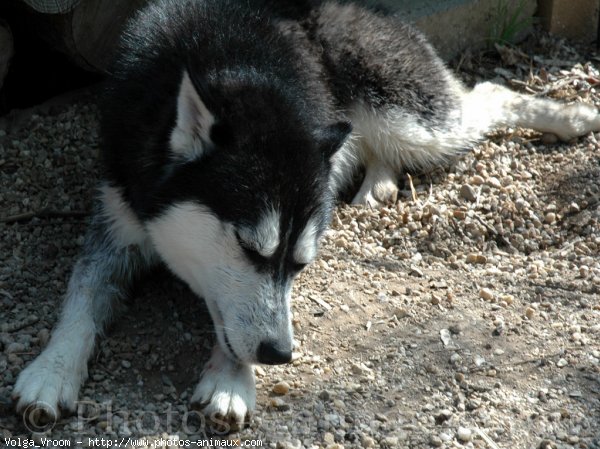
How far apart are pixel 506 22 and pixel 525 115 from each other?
1.18 metres

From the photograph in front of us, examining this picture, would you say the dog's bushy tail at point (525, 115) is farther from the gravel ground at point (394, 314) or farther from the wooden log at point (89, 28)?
the wooden log at point (89, 28)

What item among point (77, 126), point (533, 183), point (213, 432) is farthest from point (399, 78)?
point (213, 432)

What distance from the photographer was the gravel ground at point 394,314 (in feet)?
13.4

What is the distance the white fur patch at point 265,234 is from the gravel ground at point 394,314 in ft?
2.32

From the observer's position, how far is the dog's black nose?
13.1 ft

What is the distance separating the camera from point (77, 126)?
20.4ft

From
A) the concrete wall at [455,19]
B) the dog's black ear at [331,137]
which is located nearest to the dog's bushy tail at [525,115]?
the concrete wall at [455,19]

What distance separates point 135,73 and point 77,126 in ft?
5.09

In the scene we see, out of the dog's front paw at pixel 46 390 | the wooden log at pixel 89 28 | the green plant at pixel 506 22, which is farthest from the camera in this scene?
the green plant at pixel 506 22

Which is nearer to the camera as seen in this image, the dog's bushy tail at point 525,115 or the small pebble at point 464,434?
the small pebble at point 464,434

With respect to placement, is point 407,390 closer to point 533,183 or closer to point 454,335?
point 454,335

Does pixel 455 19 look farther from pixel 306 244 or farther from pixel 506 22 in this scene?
pixel 306 244

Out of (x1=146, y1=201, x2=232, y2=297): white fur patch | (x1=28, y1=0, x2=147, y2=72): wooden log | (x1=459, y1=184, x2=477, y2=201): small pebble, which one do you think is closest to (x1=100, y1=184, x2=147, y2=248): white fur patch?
(x1=146, y1=201, x2=232, y2=297): white fur patch

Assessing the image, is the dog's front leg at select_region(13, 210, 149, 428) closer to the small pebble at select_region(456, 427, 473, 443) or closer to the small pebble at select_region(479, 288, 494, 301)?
the small pebble at select_region(456, 427, 473, 443)
